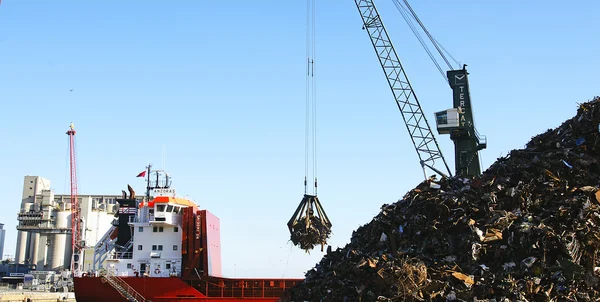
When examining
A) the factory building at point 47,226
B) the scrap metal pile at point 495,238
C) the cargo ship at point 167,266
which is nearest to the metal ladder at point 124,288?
the cargo ship at point 167,266

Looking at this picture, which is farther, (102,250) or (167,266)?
(102,250)

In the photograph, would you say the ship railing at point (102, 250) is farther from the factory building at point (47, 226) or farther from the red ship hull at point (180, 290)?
the factory building at point (47, 226)

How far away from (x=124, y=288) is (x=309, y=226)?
14.5 meters

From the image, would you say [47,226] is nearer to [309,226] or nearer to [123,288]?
[123,288]

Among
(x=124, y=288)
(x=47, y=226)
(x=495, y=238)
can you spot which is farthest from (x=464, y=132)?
(x=47, y=226)

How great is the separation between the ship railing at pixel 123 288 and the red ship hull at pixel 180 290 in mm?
176

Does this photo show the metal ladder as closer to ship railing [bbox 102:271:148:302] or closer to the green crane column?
ship railing [bbox 102:271:148:302]

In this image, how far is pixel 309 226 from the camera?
21.7 meters

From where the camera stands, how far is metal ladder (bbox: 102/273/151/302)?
99.9 ft

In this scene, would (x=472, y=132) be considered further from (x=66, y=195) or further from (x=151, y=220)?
(x=66, y=195)

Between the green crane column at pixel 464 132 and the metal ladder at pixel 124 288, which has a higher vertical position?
the green crane column at pixel 464 132

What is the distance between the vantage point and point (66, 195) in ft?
330

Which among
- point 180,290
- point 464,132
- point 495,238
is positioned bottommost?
point 180,290

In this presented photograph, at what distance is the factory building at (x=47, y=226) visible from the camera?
245 feet
